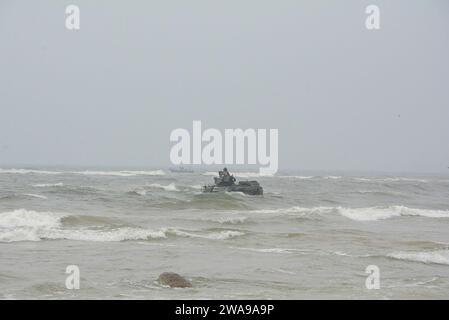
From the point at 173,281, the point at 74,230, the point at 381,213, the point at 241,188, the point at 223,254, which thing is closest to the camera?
the point at 173,281

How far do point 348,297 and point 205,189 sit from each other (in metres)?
27.8

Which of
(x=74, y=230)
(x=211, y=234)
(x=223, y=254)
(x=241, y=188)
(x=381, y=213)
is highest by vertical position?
(x=223, y=254)

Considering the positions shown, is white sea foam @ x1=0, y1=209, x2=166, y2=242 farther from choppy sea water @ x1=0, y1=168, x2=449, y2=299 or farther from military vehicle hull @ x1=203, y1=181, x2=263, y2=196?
military vehicle hull @ x1=203, y1=181, x2=263, y2=196

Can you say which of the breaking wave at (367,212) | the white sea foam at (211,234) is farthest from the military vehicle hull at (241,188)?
the white sea foam at (211,234)

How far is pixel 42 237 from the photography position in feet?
55.6

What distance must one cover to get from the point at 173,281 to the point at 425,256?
772 centimetres

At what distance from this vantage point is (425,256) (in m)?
14.8

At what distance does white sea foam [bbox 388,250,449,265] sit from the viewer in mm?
14328

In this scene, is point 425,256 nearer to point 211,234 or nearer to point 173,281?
point 211,234

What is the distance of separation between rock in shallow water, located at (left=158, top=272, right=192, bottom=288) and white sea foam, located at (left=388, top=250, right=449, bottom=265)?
6688mm

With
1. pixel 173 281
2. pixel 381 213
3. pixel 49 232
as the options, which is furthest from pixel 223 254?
pixel 381 213

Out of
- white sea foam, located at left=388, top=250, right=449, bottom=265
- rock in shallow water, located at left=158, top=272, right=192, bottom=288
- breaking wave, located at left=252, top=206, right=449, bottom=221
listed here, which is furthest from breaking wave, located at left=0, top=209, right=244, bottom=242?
breaking wave, located at left=252, top=206, right=449, bottom=221
